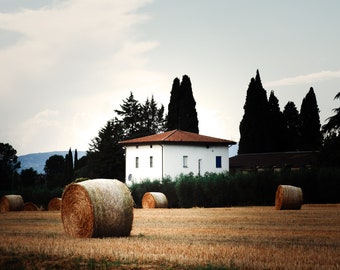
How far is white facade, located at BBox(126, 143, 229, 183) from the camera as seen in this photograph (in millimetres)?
72312

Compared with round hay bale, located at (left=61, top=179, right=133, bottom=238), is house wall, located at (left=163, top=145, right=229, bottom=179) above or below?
above

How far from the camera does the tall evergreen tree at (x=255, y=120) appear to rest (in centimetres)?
8069

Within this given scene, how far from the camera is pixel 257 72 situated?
278 feet

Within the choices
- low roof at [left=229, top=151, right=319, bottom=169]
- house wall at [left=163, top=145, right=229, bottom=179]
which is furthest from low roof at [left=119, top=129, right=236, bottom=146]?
low roof at [left=229, top=151, right=319, bottom=169]

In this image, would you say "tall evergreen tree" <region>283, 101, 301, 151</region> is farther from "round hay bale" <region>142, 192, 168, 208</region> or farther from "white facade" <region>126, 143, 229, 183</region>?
"round hay bale" <region>142, 192, 168, 208</region>

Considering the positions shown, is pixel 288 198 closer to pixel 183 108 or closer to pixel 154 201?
pixel 154 201

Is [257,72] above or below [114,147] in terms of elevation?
above

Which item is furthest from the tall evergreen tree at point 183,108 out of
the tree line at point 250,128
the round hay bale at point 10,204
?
the round hay bale at point 10,204

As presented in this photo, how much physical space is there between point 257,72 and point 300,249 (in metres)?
72.7

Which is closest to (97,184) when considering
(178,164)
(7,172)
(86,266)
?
(86,266)

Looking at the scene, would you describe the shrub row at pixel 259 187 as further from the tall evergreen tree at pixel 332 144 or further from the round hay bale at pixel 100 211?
the round hay bale at pixel 100 211

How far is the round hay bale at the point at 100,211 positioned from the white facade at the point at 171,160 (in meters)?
51.7

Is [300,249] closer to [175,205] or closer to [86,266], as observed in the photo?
[86,266]

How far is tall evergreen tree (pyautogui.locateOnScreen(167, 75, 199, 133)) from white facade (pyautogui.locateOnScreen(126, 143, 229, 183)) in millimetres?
8873
